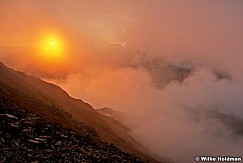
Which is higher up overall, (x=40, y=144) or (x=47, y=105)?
(x=47, y=105)

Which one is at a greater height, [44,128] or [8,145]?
[44,128]

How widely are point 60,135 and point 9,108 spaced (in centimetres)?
649

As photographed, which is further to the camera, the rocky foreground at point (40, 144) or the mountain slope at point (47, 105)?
the mountain slope at point (47, 105)

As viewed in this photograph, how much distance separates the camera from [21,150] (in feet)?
68.8

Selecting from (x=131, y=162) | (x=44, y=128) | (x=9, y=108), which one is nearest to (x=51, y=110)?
(x=9, y=108)

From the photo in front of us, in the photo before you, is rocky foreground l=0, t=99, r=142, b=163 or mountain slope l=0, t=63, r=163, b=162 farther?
mountain slope l=0, t=63, r=163, b=162

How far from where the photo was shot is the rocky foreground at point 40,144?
67.8 feet

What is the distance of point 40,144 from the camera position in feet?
73.8

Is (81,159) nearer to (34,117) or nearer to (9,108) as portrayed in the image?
(34,117)

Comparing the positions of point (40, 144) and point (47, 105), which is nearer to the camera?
point (40, 144)

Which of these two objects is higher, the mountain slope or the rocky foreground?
the mountain slope

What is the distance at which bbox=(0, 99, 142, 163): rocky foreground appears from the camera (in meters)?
20.7

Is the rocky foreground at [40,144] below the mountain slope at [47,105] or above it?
below

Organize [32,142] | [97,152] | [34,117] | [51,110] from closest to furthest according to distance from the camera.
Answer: [32,142], [97,152], [34,117], [51,110]
